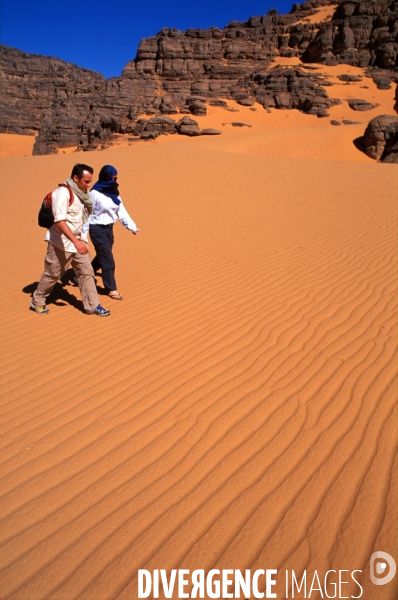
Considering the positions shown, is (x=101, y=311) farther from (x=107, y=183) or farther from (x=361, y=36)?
(x=361, y=36)

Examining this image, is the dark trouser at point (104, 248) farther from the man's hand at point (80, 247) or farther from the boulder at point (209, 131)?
the boulder at point (209, 131)

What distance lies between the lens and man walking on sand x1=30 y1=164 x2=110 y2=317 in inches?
141

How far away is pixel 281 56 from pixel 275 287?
60.0 meters

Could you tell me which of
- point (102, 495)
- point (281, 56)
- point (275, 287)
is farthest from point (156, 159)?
point (281, 56)

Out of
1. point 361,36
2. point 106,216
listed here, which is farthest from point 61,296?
point 361,36

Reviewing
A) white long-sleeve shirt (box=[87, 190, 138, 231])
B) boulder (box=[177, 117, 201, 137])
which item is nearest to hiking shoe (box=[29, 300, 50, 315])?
white long-sleeve shirt (box=[87, 190, 138, 231])

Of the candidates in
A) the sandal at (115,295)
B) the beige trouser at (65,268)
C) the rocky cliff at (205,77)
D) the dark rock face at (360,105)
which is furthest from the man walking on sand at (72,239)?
the dark rock face at (360,105)

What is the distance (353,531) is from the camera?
1.87 meters

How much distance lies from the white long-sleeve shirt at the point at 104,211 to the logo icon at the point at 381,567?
3860 mm

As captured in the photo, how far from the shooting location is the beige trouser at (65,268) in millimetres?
3918

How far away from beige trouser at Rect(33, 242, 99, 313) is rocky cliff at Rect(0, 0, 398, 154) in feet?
90.8

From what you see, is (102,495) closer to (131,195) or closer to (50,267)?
(50,267)

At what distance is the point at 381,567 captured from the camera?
1.73 meters

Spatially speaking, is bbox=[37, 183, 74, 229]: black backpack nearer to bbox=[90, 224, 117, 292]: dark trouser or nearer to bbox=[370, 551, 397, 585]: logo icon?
bbox=[90, 224, 117, 292]: dark trouser
